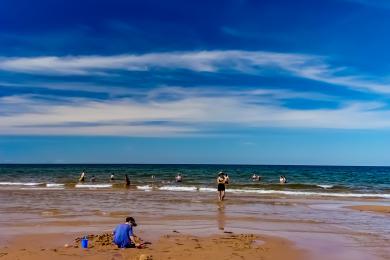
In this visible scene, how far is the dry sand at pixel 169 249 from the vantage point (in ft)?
37.8

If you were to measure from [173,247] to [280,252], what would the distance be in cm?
301

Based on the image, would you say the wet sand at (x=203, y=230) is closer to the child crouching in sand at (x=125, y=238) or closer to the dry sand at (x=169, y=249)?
the dry sand at (x=169, y=249)

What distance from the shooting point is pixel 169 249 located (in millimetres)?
12484

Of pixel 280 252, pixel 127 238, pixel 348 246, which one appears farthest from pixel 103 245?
pixel 348 246

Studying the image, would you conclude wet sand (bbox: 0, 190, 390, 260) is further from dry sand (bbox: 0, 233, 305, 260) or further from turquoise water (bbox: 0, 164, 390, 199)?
turquoise water (bbox: 0, 164, 390, 199)

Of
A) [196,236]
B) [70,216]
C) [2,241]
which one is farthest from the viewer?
[70,216]

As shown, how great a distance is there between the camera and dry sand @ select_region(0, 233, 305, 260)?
1151 cm

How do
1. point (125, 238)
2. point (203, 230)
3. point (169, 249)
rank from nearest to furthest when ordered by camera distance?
point (125, 238)
point (169, 249)
point (203, 230)

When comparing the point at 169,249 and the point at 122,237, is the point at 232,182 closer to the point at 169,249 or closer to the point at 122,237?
the point at 169,249

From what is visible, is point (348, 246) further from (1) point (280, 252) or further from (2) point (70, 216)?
(2) point (70, 216)

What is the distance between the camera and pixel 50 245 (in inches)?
508

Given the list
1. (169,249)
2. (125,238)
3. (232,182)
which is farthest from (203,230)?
(232,182)

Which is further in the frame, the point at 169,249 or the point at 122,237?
the point at 169,249

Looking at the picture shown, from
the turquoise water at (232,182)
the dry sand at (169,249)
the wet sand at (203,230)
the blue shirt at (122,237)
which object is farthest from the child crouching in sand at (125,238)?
the turquoise water at (232,182)
